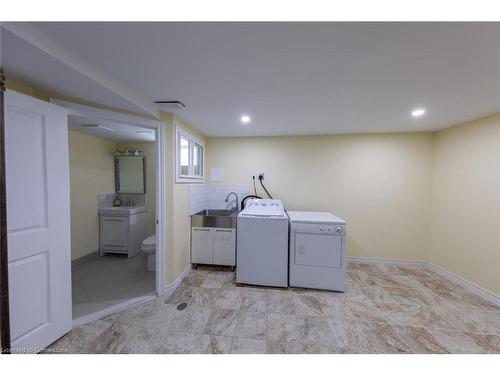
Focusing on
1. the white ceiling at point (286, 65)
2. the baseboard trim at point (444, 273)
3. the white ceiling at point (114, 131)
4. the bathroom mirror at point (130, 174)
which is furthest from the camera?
the bathroom mirror at point (130, 174)

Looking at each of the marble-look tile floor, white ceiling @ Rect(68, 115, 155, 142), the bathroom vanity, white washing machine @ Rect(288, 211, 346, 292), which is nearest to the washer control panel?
white washing machine @ Rect(288, 211, 346, 292)

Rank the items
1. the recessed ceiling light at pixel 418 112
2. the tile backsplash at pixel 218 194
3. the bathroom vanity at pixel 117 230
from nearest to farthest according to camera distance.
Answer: the recessed ceiling light at pixel 418 112 < the bathroom vanity at pixel 117 230 < the tile backsplash at pixel 218 194

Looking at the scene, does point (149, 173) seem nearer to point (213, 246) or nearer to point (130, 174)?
point (130, 174)

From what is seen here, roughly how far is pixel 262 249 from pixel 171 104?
200 centimetres

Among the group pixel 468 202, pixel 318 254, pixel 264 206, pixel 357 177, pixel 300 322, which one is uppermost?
pixel 357 177

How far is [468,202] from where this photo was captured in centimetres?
235

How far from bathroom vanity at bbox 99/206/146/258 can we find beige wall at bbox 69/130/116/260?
0.12m

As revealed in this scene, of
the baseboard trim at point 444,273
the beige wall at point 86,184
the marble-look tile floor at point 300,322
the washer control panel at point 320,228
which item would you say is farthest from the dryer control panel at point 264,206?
the beige wall at point 86,184

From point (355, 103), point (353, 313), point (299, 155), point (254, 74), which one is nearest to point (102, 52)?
point (254, 74)

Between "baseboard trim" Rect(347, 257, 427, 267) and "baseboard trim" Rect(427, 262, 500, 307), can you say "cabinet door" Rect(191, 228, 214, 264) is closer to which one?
"baseboard trim" Rect(347, 257, 427, 267)

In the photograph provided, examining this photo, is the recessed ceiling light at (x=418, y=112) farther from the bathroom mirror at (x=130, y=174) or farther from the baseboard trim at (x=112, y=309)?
the bathroom mirror at (x=130, y=174)

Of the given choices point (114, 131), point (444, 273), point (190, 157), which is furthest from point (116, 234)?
point (444, 273)

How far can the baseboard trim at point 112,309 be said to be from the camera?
5.54 feet

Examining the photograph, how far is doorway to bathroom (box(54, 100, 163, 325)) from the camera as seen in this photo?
2.06 m
